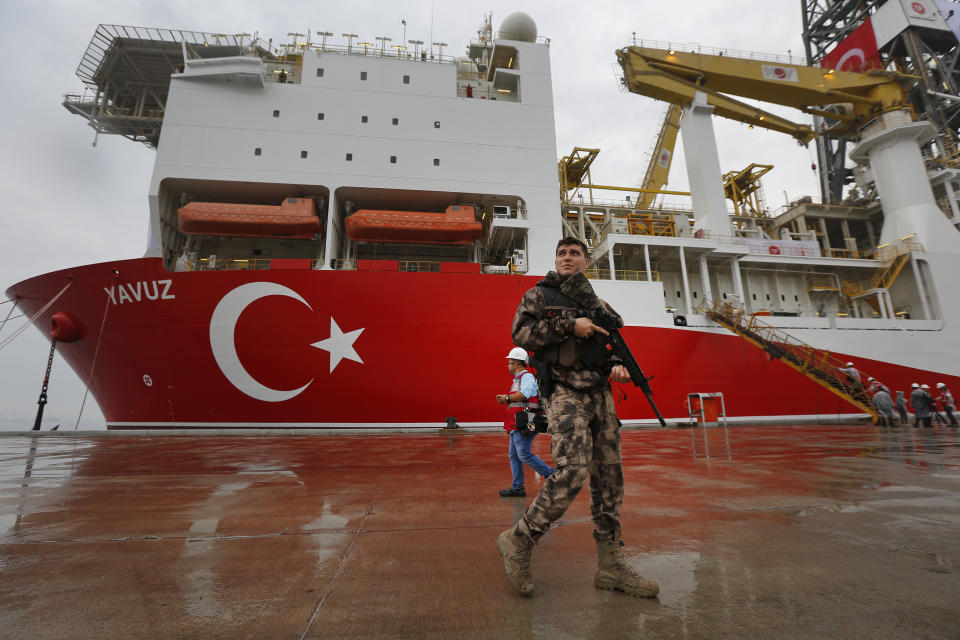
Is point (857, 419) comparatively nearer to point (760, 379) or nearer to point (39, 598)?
point (760, 379)

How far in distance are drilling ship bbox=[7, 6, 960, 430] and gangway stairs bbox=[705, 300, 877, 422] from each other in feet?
0.24

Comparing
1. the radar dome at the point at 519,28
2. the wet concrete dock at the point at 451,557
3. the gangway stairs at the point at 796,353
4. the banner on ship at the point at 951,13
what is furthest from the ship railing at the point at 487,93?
the banner on ship at the point at 951,13

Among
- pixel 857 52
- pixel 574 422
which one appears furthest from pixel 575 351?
pixel 857 52

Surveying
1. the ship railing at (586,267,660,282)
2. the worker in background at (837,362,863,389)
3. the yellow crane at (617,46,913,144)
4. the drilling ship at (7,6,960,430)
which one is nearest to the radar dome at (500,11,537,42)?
the drilling ship at (7,6,960,430)

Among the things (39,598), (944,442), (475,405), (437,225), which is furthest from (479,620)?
(437,225)

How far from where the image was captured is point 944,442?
609 cm

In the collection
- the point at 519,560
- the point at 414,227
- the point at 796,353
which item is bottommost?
the point at 519,560

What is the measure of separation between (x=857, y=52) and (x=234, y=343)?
2809cm

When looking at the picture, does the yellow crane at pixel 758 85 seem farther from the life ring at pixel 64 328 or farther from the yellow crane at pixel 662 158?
the life ring at pixel 64 328

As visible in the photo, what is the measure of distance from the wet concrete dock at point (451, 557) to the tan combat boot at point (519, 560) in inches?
1.7

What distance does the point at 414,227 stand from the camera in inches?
384

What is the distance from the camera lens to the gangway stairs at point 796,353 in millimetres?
10297

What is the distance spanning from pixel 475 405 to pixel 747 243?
33.2ft

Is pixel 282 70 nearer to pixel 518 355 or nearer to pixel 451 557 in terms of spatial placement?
pixel 518 355
